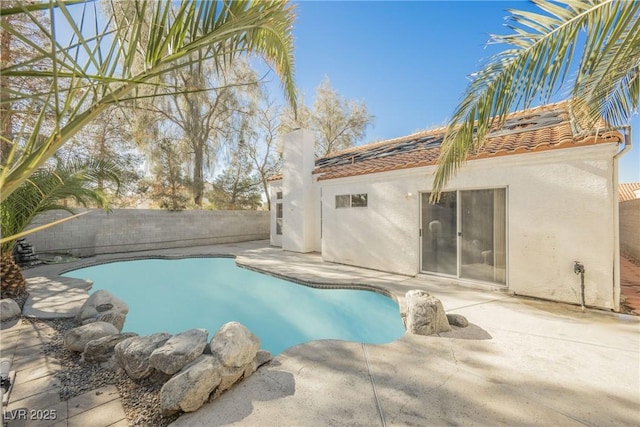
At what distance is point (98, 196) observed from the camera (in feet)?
26.6

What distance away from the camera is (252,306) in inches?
314

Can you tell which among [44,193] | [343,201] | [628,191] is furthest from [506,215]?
[628,191]

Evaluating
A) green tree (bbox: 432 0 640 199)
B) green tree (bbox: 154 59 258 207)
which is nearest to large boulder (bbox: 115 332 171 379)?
green tree (bbox: 432 0 640 199)

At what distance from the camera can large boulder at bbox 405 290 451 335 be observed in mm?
4898

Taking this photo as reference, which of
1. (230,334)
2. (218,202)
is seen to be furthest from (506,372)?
(218,202)

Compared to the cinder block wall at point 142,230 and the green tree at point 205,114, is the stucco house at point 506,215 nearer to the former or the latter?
the cinder block wall at point 142,230

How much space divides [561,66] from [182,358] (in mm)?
6077

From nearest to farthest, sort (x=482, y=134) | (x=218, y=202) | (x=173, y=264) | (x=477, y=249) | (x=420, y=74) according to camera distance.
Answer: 1. (x=482, y=134)
2. (x=477, y=249)
3. (x=420, y=74)
4. (x=173, y=264)
5. (x=218, y=202)

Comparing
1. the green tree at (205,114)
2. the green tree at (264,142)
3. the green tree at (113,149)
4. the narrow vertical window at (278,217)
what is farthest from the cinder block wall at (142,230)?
the green tree at (264,142)

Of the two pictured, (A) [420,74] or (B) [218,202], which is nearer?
(A) [420,74]

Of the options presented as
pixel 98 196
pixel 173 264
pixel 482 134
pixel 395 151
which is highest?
pixel 395 151

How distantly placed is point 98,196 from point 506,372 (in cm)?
1052

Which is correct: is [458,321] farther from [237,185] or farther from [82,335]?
[237,185]

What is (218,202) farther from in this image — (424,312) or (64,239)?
(424,312)
